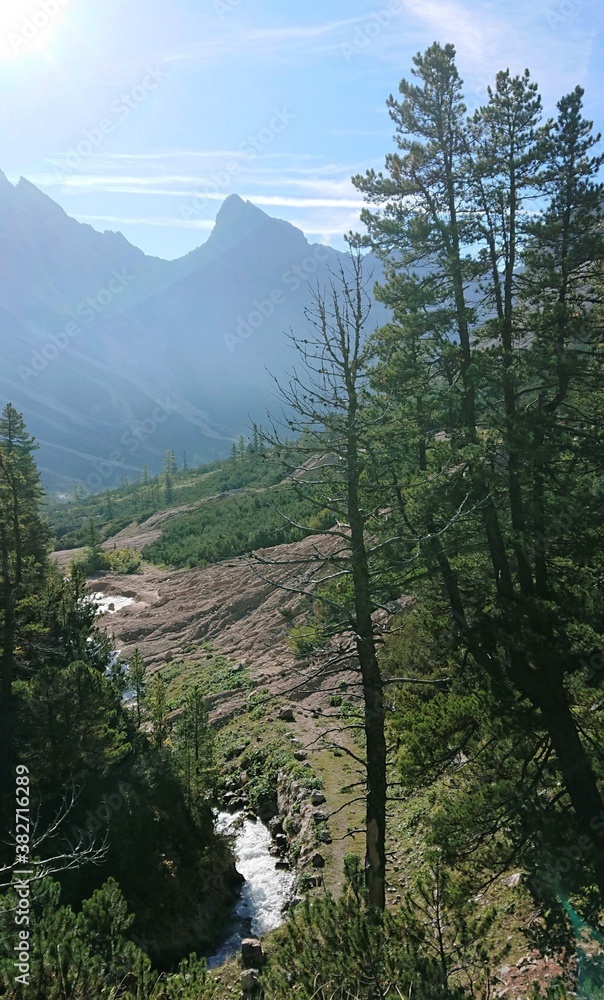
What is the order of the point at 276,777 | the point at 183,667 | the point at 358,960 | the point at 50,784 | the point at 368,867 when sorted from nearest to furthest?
the point at 358,960
the point at 368,867
the point at 50,784
the point at 276,777
the point at 183,667

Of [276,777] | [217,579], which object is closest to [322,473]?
[276,777]

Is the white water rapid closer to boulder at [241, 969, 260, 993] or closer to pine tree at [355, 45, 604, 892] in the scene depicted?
boulder at [241, 969, 260, 993]

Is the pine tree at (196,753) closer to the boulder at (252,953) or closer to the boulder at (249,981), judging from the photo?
the boulder at (252,953)

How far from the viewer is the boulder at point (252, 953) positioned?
10.7 meters

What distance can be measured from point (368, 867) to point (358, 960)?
1.25 metres

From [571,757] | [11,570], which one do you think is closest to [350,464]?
[571,757]

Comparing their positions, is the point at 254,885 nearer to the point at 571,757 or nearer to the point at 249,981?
the point at 249,981

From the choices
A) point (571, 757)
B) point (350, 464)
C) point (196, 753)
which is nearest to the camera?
point (350, 464)

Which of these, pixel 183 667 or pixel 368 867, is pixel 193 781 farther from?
pixel 183 667

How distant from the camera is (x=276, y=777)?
18578mm

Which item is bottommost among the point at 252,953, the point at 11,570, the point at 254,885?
the point at 254,885

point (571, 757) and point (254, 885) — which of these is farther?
point (254, 885)

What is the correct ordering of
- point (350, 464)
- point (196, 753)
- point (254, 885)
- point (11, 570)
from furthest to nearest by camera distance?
point (11, 570) < point (196, 753) < point (254, 885) < point (350, 464)

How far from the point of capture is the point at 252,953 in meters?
10.8
